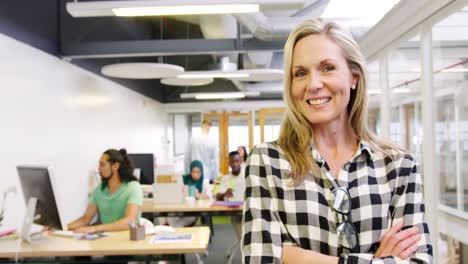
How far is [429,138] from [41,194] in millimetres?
3203

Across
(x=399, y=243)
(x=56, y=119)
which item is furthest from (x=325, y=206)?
(x=56, y=119)

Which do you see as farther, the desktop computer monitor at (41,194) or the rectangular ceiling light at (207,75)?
the rectangular ceiling light at (207,75)

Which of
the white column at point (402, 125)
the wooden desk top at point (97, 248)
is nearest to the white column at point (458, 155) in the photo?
the white column at point (402, 125)

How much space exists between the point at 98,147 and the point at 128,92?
74.3 inches

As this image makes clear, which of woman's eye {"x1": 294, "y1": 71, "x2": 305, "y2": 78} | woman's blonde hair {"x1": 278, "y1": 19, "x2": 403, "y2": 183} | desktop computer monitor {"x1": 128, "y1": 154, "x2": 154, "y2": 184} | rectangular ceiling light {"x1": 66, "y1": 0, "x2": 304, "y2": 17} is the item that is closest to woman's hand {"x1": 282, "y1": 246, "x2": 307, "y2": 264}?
woman's blonde hair {"x1": 278, "y1": 19, "x2": 403, "y2": 183}

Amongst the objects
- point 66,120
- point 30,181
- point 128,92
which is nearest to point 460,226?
point 30,181

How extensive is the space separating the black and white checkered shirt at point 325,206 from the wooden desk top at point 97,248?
1812 mm

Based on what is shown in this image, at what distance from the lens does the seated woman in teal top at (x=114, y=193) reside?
3.57m

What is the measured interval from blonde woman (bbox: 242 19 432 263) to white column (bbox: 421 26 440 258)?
2750mm

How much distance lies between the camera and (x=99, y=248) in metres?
2.83

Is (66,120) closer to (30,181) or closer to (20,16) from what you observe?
(20,16)

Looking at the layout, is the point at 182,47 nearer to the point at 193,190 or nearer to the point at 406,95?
the point at 193,190

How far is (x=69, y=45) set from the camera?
190 inches

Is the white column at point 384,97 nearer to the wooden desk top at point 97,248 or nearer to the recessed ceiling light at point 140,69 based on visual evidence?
the recessed ceiling light at point 140,69
